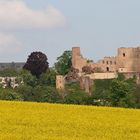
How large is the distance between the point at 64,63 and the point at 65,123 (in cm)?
7229

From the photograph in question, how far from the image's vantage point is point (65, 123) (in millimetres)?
19625

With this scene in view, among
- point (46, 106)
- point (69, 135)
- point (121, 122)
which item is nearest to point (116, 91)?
point (46, 106)

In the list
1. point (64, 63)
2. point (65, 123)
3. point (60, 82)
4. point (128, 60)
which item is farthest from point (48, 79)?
point (65, 123)

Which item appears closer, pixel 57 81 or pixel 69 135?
pixel 69 135

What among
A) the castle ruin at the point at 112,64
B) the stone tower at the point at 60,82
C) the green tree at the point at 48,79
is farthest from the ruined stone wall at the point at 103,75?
the green tree at the point at 48,79

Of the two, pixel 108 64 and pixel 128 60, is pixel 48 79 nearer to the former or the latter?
pixel 108 64

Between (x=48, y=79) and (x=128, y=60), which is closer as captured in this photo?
(x=128, y=60)

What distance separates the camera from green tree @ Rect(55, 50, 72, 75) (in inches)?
3597

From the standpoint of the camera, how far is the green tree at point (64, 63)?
3597 inches

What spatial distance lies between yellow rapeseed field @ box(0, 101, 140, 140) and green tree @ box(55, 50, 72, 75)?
66.5 metres

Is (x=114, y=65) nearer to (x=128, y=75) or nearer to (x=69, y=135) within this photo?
(x=128, y=75)

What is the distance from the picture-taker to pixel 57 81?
80.8 m

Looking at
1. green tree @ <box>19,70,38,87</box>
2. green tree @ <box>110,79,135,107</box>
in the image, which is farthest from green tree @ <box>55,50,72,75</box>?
green tree @ <box>110,79,135,107</box>

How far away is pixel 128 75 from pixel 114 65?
219 inches
